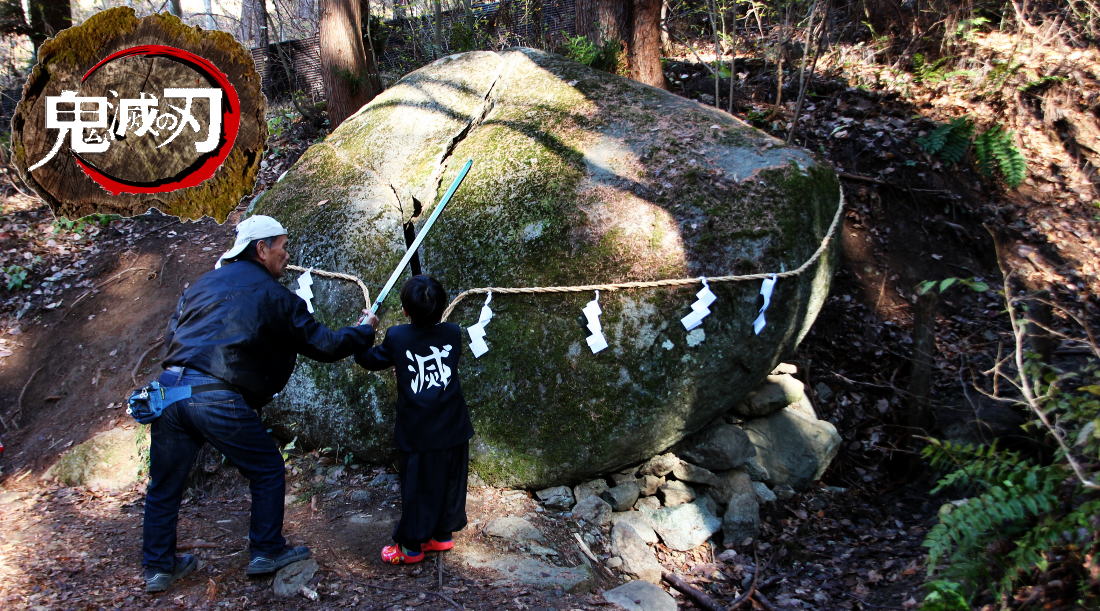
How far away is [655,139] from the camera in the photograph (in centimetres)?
549

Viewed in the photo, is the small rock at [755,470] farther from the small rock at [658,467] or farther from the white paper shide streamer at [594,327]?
the white paper shide streamer at [594,327]

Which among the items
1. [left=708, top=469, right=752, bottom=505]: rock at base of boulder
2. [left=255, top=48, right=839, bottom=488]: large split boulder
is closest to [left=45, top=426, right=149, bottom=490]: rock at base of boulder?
[left=255, top=48, right=839, bottom=488]: large split boulder

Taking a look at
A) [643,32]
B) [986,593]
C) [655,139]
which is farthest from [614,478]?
[643,32]

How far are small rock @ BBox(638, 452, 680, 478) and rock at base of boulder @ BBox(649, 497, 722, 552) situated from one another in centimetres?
27

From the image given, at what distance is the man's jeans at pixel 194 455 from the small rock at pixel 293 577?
5.0 inches

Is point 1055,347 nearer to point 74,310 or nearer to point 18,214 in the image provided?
point 74,310

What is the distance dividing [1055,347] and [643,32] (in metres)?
5.16

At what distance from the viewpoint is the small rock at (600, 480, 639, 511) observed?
477 centimetres

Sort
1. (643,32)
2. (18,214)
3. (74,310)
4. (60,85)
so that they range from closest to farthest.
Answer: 1. (60,85)
2. (74,310)
3. (643,32)
4. (18,214)

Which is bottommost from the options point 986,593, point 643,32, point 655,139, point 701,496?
point 701,496

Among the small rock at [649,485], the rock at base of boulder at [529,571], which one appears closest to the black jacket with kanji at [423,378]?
the rock at base of boulder at [529,571]

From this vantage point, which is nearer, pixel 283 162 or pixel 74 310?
pixel 74 310

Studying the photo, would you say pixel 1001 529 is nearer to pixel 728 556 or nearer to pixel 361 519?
pixel 728 556

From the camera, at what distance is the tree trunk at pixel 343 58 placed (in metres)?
8.25
